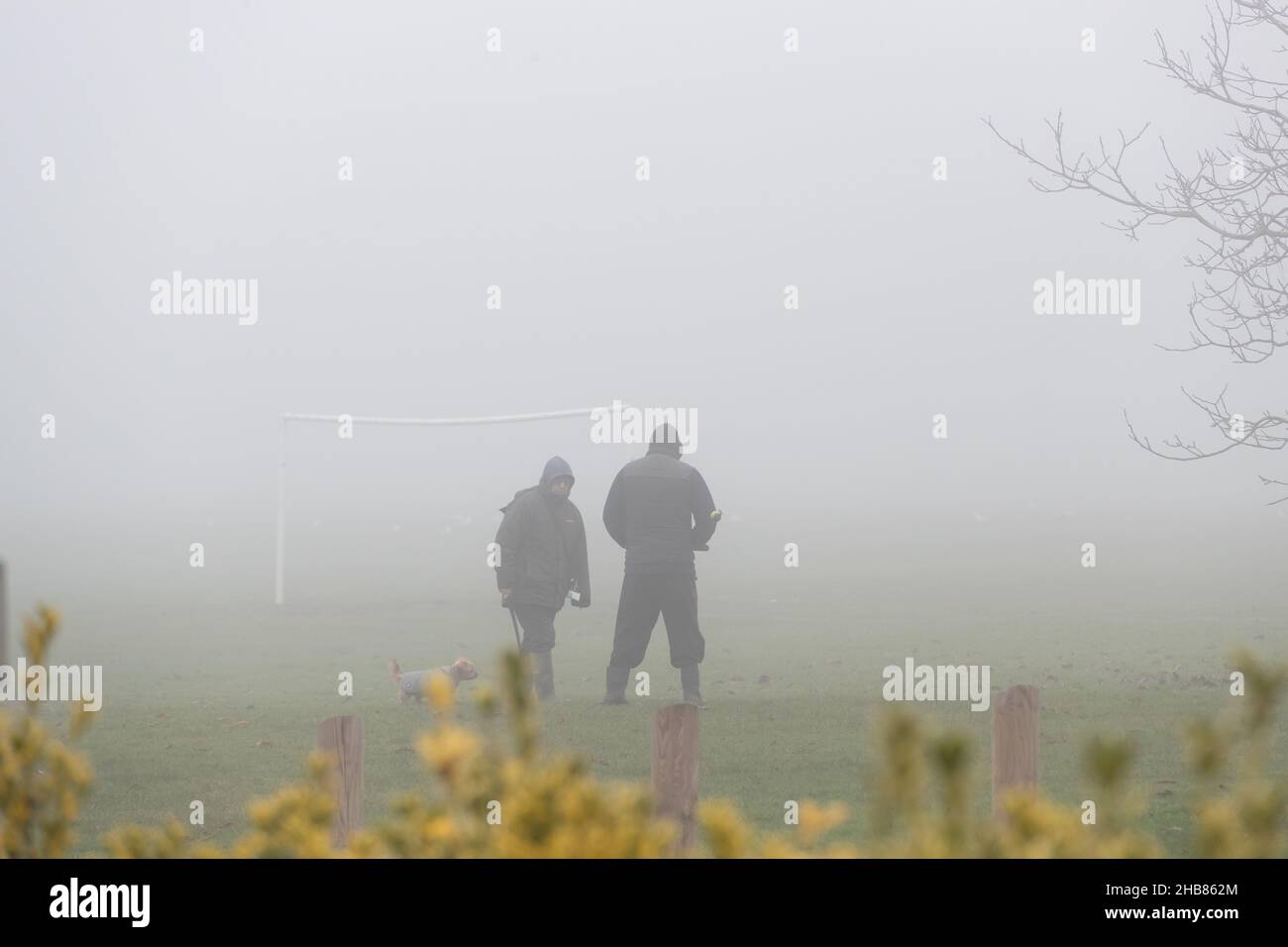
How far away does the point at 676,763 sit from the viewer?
13.8 feet

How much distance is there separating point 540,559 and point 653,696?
201 cm

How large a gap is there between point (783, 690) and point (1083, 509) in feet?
247

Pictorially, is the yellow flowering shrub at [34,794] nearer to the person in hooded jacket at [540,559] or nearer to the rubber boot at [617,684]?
the rubber boot at [617,684]

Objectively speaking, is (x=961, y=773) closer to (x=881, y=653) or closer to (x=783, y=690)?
(x=783, y=690)

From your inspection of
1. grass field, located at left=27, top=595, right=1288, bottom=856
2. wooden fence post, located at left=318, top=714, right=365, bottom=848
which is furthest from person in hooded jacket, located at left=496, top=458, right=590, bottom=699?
wooden fence post, located at left=318, top=714, right=365, bottom=848

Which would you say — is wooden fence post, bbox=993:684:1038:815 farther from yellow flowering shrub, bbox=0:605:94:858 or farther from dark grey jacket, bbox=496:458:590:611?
dark grey jacket, bbox=496:458:590:611

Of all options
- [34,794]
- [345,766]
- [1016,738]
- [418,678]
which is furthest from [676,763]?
[418,678]

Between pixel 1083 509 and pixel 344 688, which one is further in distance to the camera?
pixel 1083 509

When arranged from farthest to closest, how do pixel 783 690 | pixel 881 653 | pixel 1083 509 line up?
1. pixel 1083 509
2. pixel 881 653
3. pixel 783 690

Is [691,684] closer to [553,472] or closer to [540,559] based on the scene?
[540,559]
